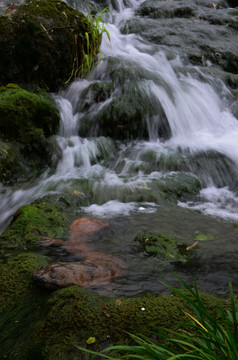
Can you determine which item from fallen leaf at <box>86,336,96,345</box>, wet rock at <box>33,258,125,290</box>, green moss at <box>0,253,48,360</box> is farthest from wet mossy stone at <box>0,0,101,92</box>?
fallen leaf at <box>86,336,96,345</box>

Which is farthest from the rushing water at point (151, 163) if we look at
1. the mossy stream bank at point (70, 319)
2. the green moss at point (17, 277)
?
the green moss at point (17, 277)

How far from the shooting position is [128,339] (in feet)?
4.83

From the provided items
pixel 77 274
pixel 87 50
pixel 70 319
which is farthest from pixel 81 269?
pixel 87 50

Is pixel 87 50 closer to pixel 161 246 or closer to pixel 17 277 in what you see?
pixel 161 246

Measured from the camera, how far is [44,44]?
5551 mm

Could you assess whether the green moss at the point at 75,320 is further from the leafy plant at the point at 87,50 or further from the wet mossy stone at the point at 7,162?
the leafy plant at the point at 87,50

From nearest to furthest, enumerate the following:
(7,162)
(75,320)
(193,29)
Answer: (75,320), (7,162), (193,29)

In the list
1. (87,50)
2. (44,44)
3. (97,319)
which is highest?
(44,44)

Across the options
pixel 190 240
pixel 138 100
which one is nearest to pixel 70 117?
pixel 138 100

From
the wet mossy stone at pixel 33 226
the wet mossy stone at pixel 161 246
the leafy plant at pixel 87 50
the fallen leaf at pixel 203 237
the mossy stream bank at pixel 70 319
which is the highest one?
the leafy plant at pixel 87 50

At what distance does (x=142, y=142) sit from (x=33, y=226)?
3309 mm

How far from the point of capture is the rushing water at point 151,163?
2713mm

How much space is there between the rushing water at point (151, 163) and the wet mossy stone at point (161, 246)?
0.31 ft

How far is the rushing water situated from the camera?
271cm
